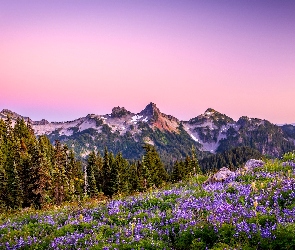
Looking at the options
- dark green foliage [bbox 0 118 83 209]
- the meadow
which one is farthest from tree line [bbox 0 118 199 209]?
the meadow

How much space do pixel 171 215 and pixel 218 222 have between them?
2.19m

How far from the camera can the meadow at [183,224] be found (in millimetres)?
7402

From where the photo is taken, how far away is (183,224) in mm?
8836

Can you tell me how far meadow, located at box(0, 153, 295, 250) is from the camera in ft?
24.3

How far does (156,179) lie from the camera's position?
7581 centimetres

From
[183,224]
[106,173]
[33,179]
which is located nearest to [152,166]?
[106,173]

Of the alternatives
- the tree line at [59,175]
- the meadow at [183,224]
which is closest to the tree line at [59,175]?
the tree line at [59,175]

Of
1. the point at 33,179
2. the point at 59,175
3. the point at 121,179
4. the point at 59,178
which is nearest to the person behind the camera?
the point at 33,179

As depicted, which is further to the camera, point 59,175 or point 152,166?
point 152,166

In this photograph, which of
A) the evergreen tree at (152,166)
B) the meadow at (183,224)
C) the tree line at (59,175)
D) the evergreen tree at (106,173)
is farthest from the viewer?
the evergreen tree at (106,173)

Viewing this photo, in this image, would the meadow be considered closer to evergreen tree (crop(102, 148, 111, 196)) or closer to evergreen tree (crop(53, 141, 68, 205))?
evergreen tree (crop(53, 141, 68, 205))

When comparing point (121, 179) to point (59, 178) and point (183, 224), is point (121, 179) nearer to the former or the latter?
point (59, 178)

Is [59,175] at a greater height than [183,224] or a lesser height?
greater

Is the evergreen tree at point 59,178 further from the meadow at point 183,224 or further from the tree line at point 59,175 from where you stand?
the meadow at point 183,224
